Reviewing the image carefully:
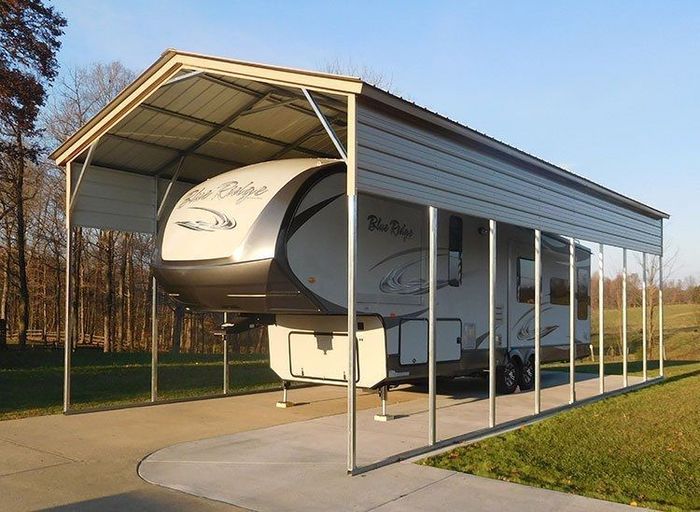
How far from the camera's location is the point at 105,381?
14.9m

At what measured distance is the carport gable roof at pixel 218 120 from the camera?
7.70 metres

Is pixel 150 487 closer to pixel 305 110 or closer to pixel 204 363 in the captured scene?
pixel 305 110

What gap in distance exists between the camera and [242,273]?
8352 millimetres

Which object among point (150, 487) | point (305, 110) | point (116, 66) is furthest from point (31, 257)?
point (150, 487)

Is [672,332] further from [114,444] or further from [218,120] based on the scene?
[114,444]

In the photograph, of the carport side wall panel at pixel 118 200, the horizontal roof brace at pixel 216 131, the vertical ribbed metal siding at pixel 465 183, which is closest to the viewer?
the vertical ribbed metal siding at pixel 465 183

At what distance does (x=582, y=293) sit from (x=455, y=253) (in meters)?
6.07

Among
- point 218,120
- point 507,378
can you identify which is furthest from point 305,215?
point 507,378

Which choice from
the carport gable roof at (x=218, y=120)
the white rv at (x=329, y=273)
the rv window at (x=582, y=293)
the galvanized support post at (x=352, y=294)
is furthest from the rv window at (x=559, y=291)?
the galvanized support post at (x=352, y=294)

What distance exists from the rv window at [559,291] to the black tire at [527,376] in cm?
157

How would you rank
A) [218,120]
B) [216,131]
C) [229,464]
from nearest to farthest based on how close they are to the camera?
1. [229,464]
2. [218,120]
3. [216,131]

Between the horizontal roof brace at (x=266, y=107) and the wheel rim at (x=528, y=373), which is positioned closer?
the horizontal roof brace at (x=266, y=107)

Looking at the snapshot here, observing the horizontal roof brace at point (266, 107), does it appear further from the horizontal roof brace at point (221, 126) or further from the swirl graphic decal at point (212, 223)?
the swirl graphic decal at point (212, 223)

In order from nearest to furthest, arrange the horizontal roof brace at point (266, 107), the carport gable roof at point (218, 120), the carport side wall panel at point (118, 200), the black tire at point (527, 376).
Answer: the carport gable roof at point (218, 120)
the horizontal roof brace at point (266, 107)
the carport side wall panel at point (118, 200)
the black tire at point (527, 376)
